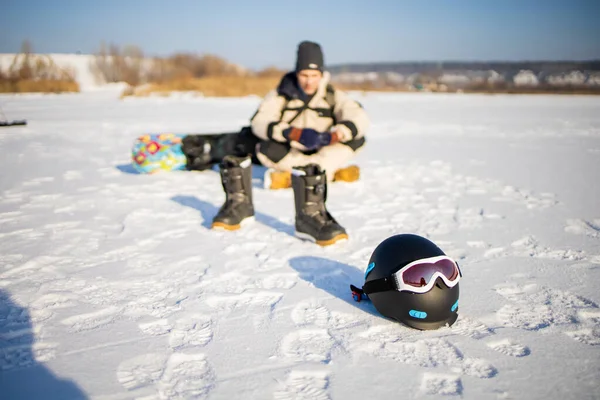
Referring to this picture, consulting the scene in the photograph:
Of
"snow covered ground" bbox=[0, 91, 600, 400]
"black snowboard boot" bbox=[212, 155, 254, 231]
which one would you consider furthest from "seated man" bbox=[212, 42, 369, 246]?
"snow covered ground" bbox=[0, 91, 600, 400]

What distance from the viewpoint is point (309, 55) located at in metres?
4.03

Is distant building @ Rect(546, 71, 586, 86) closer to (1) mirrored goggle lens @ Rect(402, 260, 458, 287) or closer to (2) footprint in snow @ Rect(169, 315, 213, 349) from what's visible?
(1) mirrored goggle lens @ Rect(402, 260, 458, 287)

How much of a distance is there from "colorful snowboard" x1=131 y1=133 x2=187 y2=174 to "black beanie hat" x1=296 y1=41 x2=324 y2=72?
2.31 meters

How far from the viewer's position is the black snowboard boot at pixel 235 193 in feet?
10.7

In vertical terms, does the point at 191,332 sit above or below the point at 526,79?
below

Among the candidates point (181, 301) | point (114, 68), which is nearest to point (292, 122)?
point (181, 301)

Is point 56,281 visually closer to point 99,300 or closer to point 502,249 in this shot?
point 99,300

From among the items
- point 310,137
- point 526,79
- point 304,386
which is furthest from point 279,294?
point 526,79

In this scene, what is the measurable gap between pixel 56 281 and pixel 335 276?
5.41ft

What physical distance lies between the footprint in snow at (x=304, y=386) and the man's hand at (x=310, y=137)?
277 centimetres

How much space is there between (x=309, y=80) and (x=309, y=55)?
29cm

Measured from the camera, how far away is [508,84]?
3225 cm

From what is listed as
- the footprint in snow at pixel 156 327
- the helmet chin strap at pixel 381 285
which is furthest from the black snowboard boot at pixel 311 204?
the footprint in snow at pixel 156 327

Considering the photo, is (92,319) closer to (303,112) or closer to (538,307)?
(538,307)
